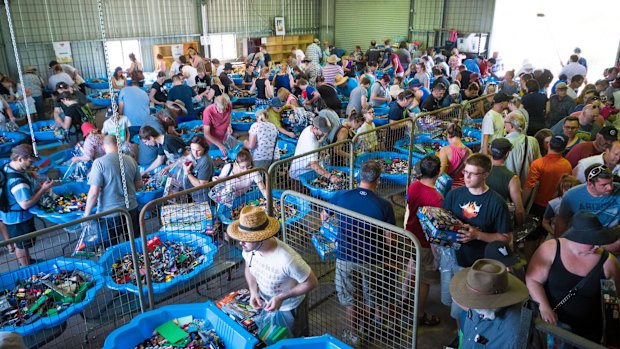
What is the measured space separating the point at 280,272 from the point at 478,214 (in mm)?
1640

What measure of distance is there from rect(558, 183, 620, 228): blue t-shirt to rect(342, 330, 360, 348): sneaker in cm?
214

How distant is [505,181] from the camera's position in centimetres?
439

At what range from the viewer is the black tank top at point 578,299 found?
2.97 metres

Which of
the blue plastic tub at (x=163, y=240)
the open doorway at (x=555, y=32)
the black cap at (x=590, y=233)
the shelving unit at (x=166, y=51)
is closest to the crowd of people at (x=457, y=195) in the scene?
the black cap at (x=590, y=233)

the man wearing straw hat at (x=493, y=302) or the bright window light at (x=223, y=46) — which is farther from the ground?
the bright window light at (x=223, y=46)

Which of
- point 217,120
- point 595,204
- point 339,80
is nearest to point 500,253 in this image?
point 595,204

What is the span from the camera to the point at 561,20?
1683 cm

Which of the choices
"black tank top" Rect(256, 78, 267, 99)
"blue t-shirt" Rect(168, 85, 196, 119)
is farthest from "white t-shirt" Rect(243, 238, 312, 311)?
"black tank top" Rect(256, 78, 267, 99)

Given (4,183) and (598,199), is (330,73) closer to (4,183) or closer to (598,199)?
(4,183)

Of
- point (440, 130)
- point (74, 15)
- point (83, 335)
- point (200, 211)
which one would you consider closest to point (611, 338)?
point (200, 211)

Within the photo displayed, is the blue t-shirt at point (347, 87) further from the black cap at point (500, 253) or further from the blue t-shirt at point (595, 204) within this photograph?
the black cap at point (500, 253)

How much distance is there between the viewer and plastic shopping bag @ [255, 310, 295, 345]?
10.2 feet

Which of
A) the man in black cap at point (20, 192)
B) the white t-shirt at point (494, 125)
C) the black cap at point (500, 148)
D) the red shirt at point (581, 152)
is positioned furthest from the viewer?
the white t-shirt at point (494, 125)

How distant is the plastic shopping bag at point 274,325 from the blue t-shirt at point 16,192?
317cm
